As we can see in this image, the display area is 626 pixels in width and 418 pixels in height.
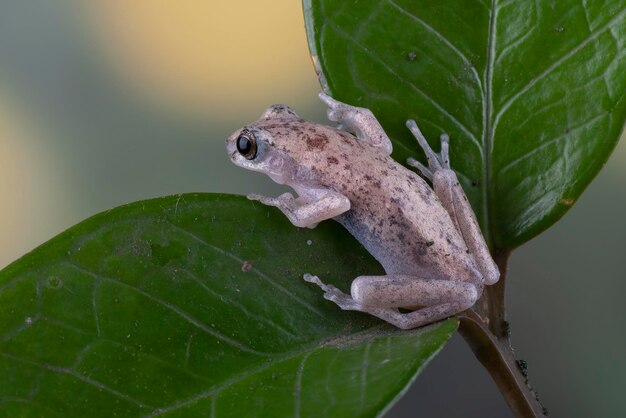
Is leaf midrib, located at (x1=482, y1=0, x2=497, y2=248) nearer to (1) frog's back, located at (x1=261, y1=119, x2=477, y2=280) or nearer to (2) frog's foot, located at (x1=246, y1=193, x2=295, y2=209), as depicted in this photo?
(1) frog's back, located at (x1=261, y1=119, x2=477, y2=280)

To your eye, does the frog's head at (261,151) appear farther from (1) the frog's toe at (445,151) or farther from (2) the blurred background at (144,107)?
(2) the blurred background at (144,107)

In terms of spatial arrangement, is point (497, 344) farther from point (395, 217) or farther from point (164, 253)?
point (164, 253)

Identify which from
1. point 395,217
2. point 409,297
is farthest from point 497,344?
point 395,217

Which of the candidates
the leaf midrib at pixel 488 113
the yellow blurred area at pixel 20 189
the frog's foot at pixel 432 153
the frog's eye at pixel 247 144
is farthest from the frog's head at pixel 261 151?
the yellow blurred area at pixel 20 189

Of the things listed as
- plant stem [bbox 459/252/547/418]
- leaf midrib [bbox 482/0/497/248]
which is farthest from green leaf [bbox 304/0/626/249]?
plant stem [bbox 459/252/547/418]

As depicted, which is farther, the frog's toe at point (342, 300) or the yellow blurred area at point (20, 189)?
the yellow blurred area at point (20, 189)

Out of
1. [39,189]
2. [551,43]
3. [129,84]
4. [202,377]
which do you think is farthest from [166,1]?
[202,377]

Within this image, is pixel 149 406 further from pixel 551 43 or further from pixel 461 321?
pixel 551 43
